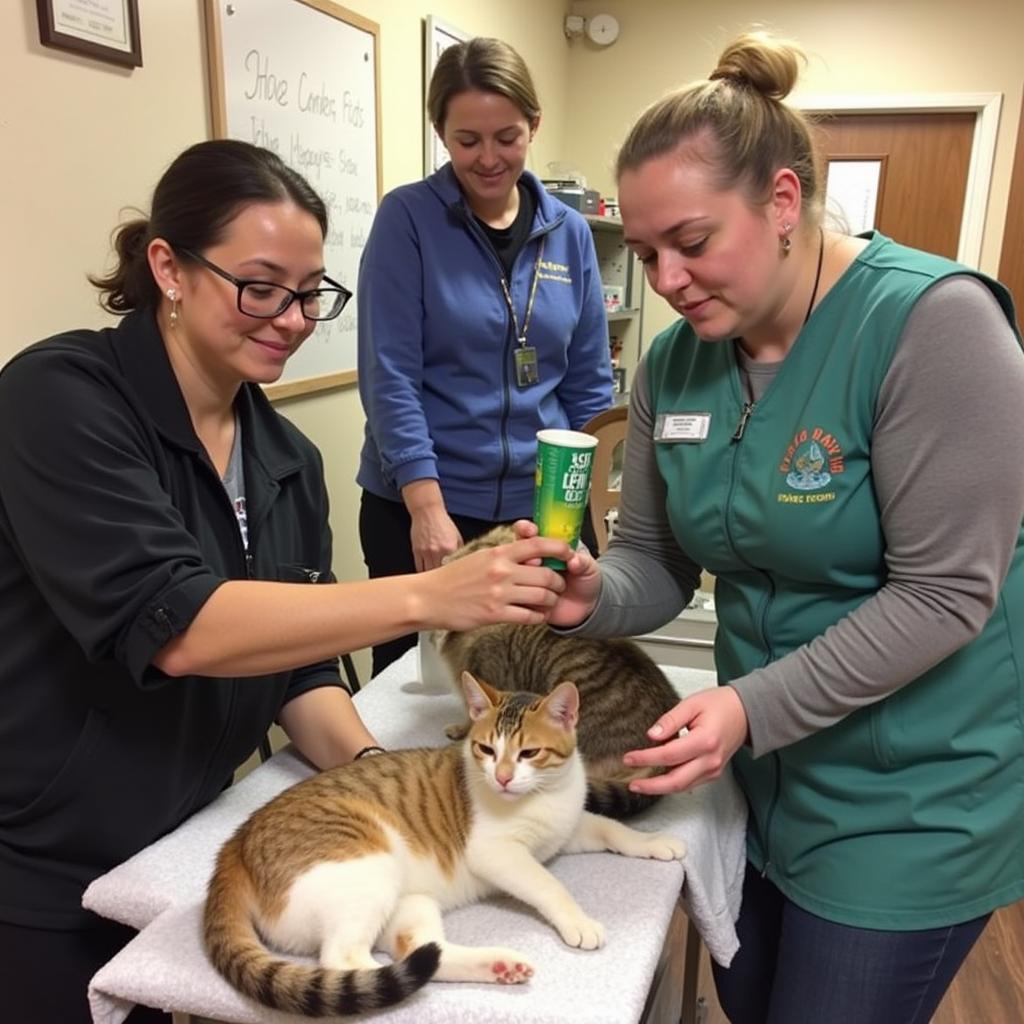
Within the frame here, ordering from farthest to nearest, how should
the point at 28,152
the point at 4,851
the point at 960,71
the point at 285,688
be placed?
1. the point at 960,71
2. the point at 28,152
3. the point at 285,688
4. the point at 4,851

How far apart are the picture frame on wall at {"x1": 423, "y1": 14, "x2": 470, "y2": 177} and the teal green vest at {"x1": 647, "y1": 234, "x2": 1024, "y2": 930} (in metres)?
2.21

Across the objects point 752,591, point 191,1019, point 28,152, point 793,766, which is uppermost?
point 28,152

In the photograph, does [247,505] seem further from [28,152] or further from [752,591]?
[28,152]

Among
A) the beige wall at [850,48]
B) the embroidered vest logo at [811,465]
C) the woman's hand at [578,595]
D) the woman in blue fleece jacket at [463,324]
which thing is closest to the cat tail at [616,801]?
the woman's hand at [578,595]

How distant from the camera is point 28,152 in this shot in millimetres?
1569

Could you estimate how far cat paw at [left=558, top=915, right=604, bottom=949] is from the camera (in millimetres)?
901

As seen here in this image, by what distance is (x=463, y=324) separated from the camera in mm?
1980

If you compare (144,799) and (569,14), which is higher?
(569,14)

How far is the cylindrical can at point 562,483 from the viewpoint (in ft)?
3.17

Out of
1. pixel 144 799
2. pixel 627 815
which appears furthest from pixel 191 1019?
pixel 627 815

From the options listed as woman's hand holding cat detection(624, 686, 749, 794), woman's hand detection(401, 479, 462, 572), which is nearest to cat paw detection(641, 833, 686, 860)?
woman's hand holding cat detection(624, 686, 749, 794)

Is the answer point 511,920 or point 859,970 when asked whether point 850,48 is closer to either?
point 859,970

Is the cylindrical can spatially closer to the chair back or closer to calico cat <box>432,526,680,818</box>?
calico cat <box>432,526,680,818</box>

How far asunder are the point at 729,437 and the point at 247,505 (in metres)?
0.65
